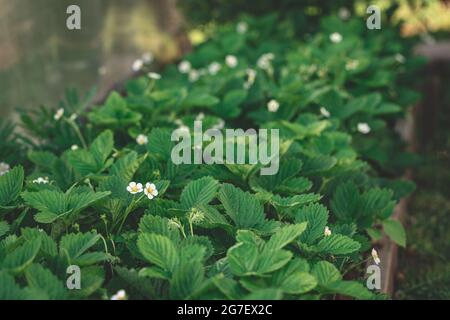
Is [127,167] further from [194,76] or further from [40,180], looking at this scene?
[194,76]

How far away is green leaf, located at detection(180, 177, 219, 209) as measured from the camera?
2217 millimetres

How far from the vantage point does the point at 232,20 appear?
18.4 ft

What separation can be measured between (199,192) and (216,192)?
61 mm

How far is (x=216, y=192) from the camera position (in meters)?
2.27

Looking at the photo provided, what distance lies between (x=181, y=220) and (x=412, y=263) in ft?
6.12

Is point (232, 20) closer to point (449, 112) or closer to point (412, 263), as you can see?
point (449, 112)

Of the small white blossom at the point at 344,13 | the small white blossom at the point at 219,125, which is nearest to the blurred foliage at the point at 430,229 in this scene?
the small white blossom at the point at 344,13

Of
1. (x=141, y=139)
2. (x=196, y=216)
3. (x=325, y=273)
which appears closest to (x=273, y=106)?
(x=141, y=139)

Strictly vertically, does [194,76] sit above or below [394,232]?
above

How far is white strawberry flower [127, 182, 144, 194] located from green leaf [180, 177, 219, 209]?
0.14 meters

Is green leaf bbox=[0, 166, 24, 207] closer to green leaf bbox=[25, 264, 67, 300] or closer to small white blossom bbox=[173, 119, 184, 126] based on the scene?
green leaf bbox=[25, 264, 67, 300]

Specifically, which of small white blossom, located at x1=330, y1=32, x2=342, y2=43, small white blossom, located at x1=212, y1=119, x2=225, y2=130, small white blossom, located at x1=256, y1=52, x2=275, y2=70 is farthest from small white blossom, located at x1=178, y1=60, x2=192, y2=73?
small white blossom, located at x1=212, y1=119, x2=225, y2=130

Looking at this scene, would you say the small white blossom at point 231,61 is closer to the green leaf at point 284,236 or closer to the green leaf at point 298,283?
the green leaf at point 284,236

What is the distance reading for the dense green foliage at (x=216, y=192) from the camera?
1857mm
